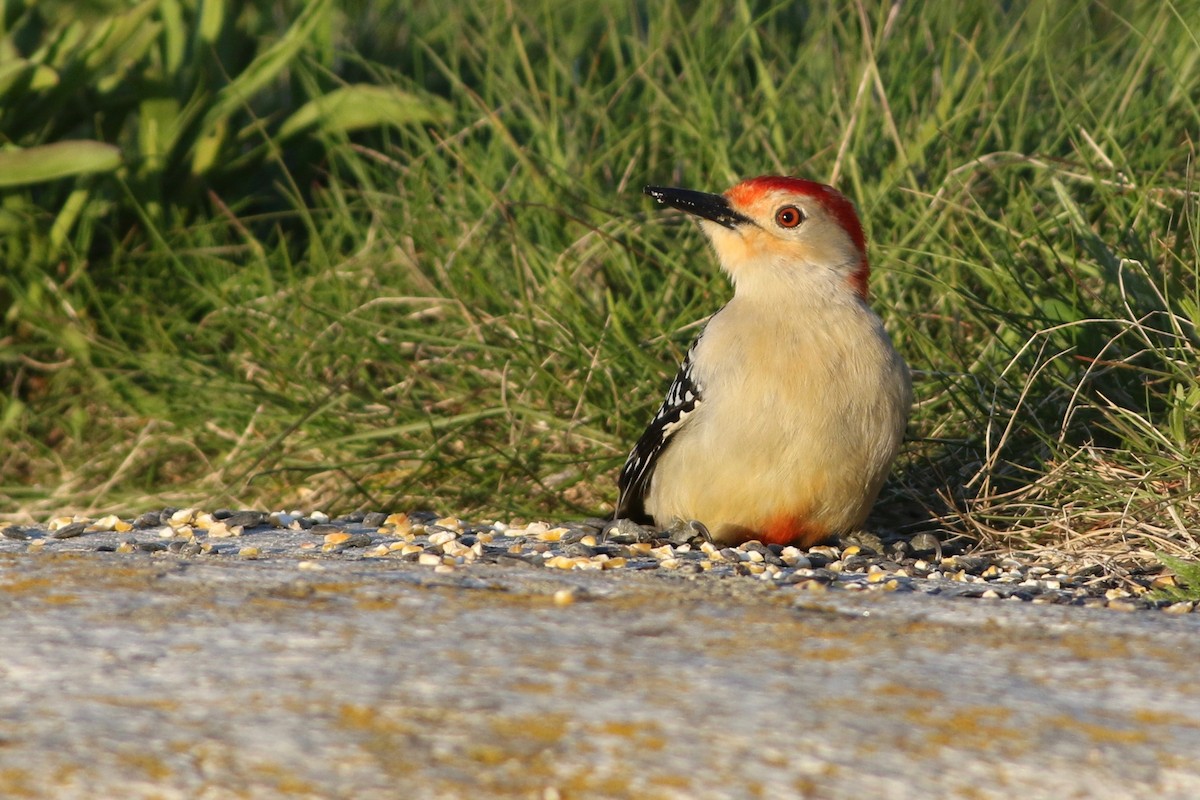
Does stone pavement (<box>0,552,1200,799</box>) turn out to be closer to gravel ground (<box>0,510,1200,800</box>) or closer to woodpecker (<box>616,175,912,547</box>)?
gravel ground (<box>0,510,1200,800</box>)

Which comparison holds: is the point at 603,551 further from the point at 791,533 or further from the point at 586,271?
the point at 586,271

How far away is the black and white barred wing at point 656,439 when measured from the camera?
4.54 m

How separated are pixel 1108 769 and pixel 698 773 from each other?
56 centimetres

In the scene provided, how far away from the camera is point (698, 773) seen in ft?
Answer: 6.77

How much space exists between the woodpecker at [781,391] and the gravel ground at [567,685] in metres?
0.73

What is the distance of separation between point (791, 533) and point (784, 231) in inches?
37.8

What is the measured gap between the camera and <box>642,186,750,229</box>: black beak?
187 inches

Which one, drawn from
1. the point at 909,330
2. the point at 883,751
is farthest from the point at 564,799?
the point at 909,330

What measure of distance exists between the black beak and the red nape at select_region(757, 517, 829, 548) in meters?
0.99

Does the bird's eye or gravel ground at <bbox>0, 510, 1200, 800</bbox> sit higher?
the bird's eye

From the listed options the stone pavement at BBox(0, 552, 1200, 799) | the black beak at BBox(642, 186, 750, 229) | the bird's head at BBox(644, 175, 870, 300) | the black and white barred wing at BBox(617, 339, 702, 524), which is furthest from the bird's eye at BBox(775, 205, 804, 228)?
the stone pavement at BBox(0, 552, 1200, 799)

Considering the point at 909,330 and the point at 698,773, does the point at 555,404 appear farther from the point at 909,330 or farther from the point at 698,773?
the point at 698,773

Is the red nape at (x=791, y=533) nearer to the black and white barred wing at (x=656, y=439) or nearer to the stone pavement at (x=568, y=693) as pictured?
the black and white barred wing at (x=656, y=439)

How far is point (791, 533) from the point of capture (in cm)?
439
